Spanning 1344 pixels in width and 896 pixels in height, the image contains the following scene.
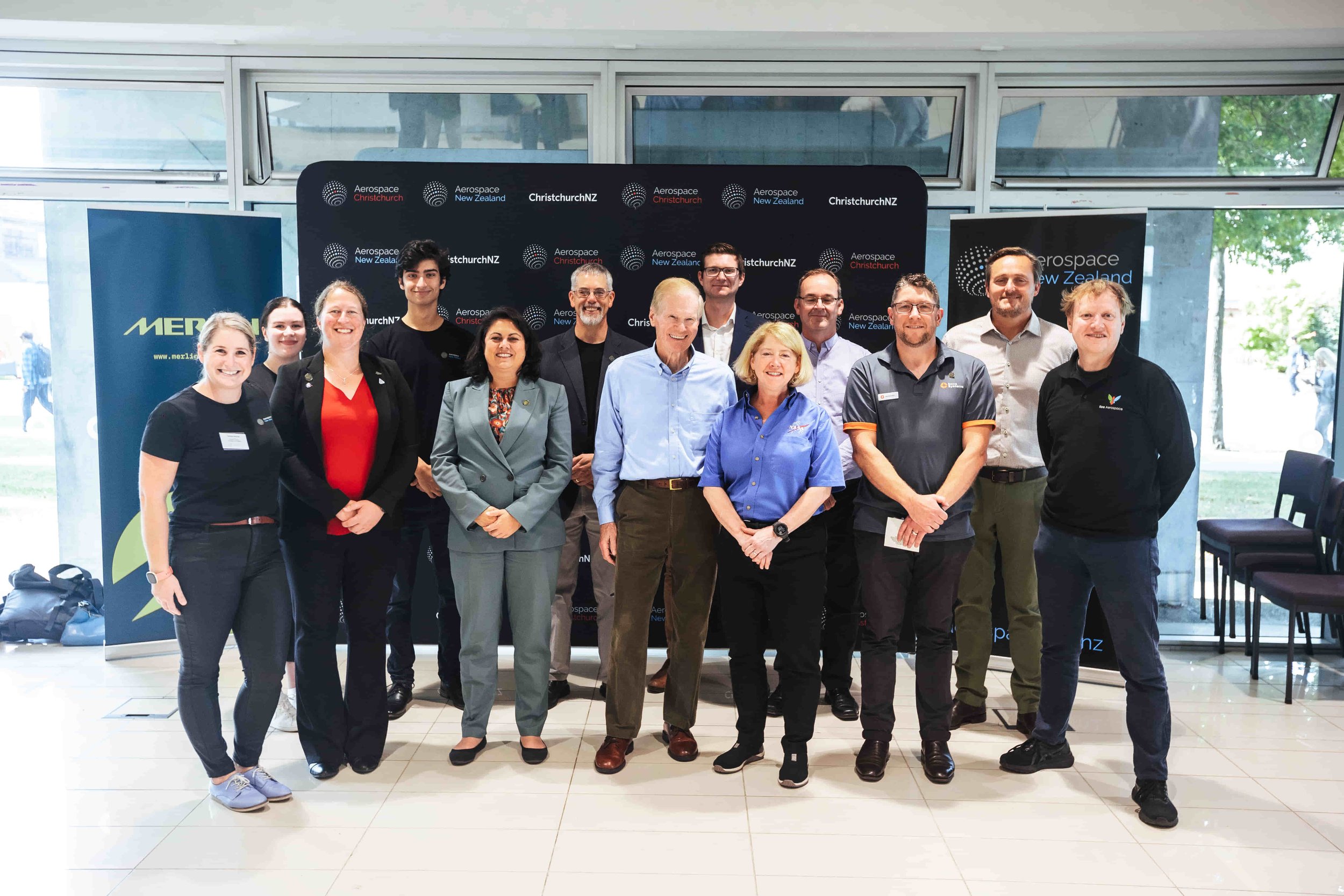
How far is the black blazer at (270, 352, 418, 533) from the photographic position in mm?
3053

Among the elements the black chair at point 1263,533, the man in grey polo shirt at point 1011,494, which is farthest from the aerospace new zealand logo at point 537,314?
the black chair at point 1263,533

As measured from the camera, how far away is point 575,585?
4098mm

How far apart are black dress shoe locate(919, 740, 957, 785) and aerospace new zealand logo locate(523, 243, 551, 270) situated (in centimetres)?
300

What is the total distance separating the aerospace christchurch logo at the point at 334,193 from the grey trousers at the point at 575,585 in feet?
6.96

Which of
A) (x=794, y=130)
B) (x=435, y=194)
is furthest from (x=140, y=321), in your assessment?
(x=794, y=130)

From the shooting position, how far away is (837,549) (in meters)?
3.79

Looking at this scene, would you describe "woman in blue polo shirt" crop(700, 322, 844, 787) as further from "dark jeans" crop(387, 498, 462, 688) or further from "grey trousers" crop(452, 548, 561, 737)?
"dark jeans" crop(387, 498, 462, 688)

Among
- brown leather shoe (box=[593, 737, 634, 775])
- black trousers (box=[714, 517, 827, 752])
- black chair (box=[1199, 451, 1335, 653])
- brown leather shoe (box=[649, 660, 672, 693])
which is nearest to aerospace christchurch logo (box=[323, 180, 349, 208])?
black trousers (box=[714, 517, 827, 752])

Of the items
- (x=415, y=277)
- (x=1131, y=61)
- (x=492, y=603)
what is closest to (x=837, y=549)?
(x=492, y=603)

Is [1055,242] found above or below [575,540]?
above

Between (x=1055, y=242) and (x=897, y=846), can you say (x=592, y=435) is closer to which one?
(x=897, y=846)

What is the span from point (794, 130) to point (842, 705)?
3277mm

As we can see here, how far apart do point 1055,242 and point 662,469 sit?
2653 millimetres

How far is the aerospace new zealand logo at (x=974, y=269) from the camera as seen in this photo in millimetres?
4539
